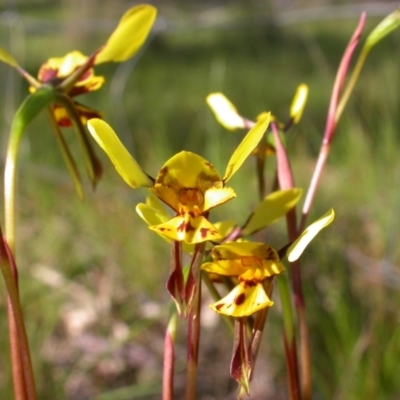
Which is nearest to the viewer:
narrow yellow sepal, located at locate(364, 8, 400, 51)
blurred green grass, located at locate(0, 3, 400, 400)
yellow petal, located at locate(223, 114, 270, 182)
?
yellow petal, located at locate(223, 114, 270, 182)

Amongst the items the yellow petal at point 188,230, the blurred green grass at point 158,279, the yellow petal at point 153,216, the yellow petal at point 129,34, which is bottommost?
the blurred green grass at point 158,279

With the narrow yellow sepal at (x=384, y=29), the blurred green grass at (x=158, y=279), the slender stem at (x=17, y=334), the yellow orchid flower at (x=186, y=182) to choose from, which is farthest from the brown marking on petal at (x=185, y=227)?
the blurred green grass at (x=158, y=279)

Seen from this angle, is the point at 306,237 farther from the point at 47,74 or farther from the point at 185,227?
the point at 47,74

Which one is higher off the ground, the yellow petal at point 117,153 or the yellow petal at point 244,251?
the yellow petal at point 117,153

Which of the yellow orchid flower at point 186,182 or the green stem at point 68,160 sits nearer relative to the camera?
the yellow orchid flower at point 186,182

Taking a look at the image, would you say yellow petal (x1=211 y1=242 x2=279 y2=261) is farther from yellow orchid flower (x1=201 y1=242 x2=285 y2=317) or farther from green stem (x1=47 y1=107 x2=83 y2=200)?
green stem (x1=47 y1=107 x2=83 y2=200)

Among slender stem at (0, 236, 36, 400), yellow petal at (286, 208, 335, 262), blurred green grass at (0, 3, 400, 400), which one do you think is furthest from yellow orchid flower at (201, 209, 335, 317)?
blurred green grass at (0, 3, 400, 400)

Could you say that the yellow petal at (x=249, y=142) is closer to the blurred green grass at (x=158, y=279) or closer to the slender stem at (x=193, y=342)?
the slender stem at (x=193, y=342)
